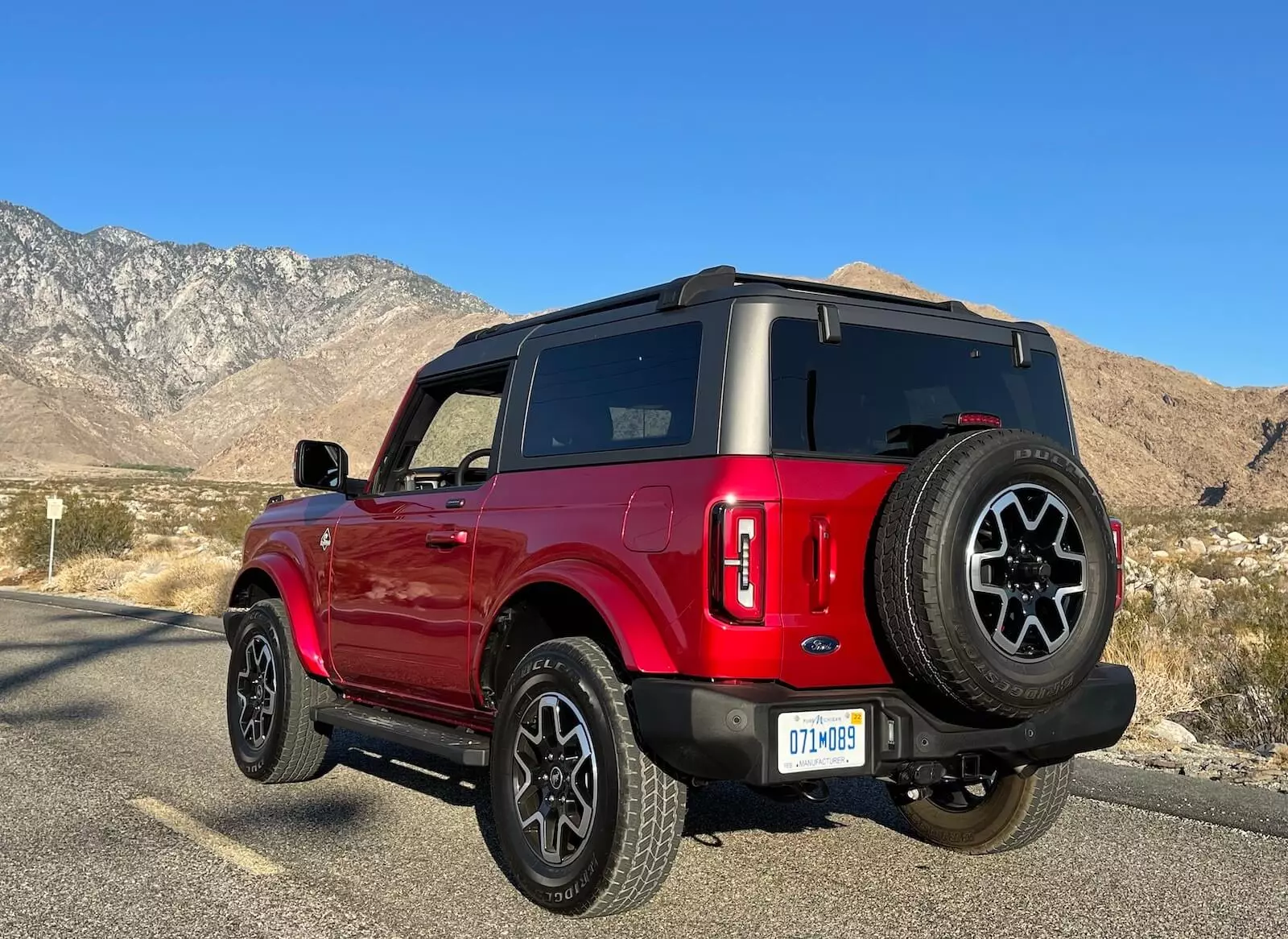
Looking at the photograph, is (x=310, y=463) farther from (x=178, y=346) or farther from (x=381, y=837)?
(x=178, y=346)

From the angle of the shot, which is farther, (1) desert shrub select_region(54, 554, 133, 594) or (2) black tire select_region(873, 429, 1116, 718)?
(1) desert shrub select_region(54, 554, 133, 594)

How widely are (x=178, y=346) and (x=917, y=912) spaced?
19186 centimetres

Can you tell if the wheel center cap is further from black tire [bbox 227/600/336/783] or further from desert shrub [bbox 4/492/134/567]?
desert shrub [bbox 4/492/134/567]

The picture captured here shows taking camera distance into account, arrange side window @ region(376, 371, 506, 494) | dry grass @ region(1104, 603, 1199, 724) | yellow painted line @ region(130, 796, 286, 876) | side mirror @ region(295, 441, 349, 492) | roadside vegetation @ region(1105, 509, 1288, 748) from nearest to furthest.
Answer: yellow painted line @ region(130, 796, 286, 876), side window @ region(376, 371, 506, 494), side mirror @ region(295, 441, 349, 492), roadside vegetation @ region(1105, 509, 1288, 748), dry grass @ region(1104, 603, 1199, 724)

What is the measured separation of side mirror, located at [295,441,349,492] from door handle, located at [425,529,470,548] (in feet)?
3.57

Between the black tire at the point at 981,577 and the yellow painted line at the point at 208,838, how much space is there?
2.62m

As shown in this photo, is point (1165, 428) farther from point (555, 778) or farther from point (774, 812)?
point (555, 778)

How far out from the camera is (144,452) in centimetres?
15088

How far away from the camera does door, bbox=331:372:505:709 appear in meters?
5.45

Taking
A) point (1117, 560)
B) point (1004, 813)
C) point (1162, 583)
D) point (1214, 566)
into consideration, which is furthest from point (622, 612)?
point (1214, 566)

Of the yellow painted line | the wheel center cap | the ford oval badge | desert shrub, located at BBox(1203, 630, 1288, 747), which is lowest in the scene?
the yellow painted line

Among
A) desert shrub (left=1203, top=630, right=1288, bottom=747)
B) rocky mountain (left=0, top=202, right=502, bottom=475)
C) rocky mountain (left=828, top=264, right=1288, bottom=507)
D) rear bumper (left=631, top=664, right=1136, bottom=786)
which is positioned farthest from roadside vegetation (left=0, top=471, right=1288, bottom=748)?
rocky mountain (left=0, top=202, right=502, bottom=475)

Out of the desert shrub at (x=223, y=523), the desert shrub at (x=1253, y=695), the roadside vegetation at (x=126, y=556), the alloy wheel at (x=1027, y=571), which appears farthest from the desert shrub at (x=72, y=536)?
the alloy wheel at (x=1027, y=571)

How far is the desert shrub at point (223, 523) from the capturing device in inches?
1310
